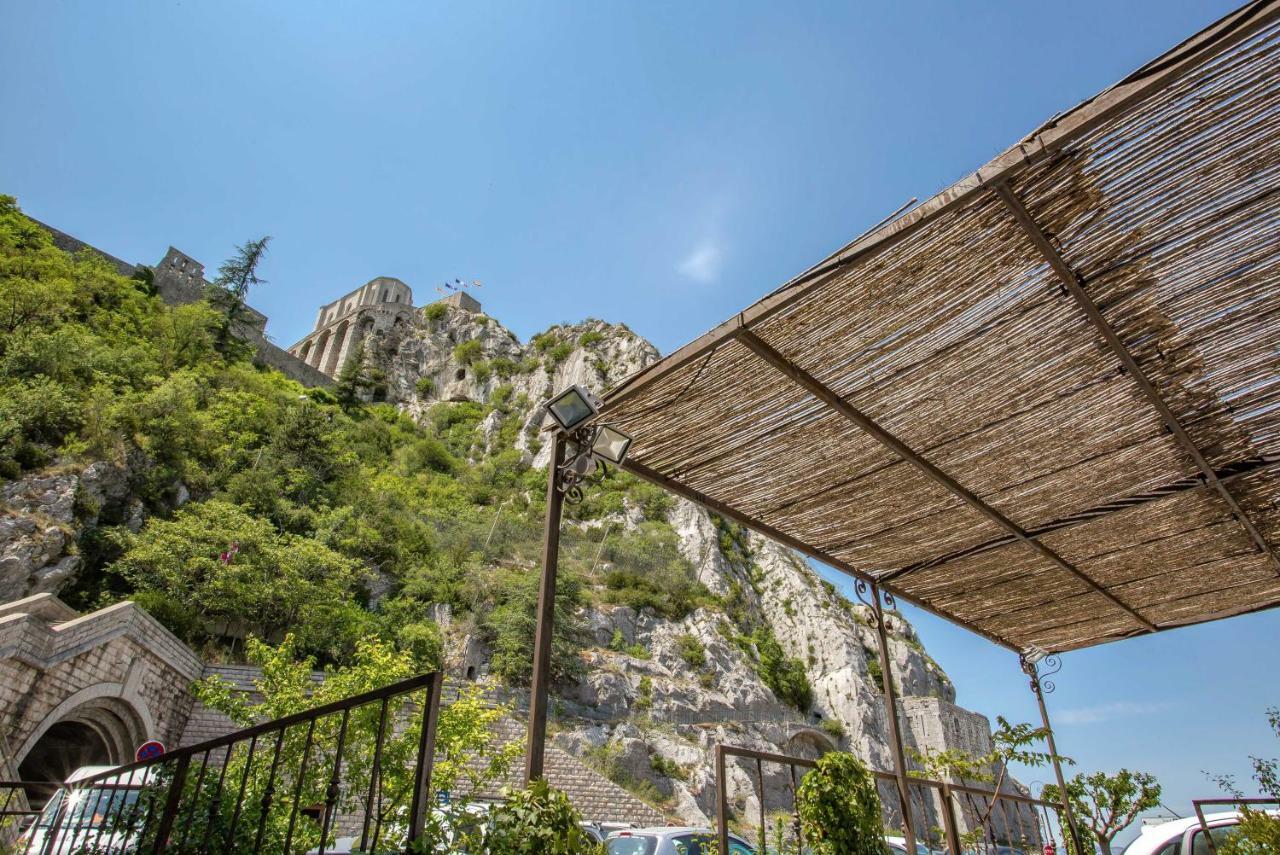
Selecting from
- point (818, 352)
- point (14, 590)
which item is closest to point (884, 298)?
point (818, 352)

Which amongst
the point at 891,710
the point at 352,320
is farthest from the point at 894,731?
the point at 352,320

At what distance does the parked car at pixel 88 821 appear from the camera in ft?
9.71

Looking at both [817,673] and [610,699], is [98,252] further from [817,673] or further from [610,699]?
[817,673]

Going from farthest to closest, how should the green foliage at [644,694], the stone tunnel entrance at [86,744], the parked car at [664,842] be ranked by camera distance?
the green foliage at [644,694] → the stone tunnel entrance at [86,744] → the parked car at [664,842]

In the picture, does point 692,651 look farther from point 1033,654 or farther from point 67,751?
point 1033,654

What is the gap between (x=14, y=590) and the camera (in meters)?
13.4

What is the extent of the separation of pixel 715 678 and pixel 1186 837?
2119cm

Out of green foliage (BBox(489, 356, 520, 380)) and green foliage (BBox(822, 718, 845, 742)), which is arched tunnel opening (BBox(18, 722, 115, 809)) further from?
green foliage (BBox(489, 356, 520, 380))

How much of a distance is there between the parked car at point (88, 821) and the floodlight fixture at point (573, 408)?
2.35 metres

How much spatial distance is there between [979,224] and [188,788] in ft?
13.6

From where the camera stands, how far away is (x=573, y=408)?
3123mm

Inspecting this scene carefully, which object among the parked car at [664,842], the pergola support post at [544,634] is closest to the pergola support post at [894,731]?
the pergola support post at [544,634]

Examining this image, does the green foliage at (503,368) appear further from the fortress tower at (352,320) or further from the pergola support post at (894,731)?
the pergola support post at (894,731)

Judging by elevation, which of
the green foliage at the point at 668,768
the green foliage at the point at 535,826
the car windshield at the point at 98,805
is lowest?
the green foliage at the point at 535,826
